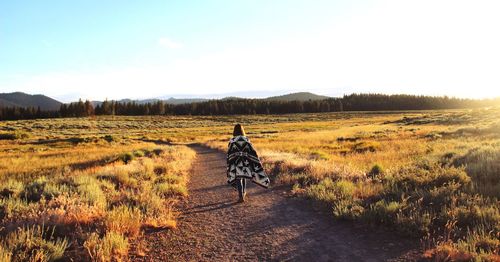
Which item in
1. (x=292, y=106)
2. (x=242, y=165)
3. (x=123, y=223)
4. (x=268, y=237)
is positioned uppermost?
(x=292, y=106)

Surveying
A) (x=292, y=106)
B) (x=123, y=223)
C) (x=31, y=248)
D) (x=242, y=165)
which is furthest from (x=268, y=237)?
(x=292, y=106)

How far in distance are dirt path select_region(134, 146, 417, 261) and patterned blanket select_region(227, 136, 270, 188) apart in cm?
78

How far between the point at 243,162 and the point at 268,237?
3.72 m

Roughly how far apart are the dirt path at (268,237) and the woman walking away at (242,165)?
0.69 m

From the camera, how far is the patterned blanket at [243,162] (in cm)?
1047

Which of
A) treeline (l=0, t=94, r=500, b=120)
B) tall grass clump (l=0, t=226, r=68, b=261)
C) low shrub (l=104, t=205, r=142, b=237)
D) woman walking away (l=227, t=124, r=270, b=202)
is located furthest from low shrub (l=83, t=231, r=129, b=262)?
treeline (l=0, t=94, r=500, b=120)

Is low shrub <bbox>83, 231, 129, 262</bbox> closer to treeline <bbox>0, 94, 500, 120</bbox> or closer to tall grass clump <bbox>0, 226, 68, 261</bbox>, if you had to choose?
tall grass clump <bbox>0, 226, 68, 261</bbox>

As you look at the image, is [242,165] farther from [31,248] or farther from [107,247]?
[31,248]

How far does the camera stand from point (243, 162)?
34.6ft

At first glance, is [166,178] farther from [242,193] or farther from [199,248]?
[199,248]

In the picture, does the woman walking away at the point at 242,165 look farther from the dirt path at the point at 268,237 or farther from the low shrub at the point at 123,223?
the low shrub at the point at 123,223

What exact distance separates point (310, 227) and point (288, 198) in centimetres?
292

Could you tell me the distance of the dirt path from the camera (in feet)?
20.0

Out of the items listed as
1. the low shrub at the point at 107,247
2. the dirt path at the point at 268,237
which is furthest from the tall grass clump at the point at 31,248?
the dirt path at the point at 268,237
